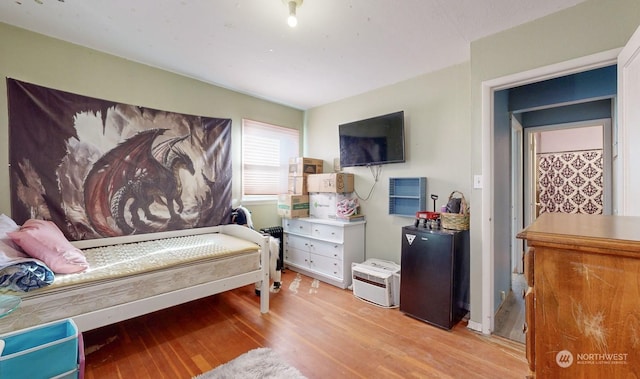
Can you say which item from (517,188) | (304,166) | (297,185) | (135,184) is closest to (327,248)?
(297,185)

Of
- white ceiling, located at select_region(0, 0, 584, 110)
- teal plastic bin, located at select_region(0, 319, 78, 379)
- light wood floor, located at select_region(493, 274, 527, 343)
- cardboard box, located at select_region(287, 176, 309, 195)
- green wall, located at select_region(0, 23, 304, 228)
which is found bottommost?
light wood floor, located at select_region(493, 274, 527, 343)

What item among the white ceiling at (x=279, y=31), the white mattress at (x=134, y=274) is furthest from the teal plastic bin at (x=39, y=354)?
the white ceiling at (x=279, y=31)

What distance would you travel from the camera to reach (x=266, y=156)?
12.6 feet

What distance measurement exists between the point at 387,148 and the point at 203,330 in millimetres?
2631

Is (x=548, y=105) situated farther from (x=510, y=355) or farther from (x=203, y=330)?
(x=203, y=330)

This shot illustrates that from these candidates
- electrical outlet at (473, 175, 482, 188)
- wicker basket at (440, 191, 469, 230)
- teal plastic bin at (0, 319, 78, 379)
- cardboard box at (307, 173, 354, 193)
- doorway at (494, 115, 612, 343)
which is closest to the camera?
teal plastic bin at (0, 319, 78, 379)

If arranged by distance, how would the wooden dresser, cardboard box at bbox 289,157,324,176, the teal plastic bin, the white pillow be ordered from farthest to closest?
cardboard box at bbox 289,157,324,176
the white pillow
the teal plastic bin
the wooden dresser

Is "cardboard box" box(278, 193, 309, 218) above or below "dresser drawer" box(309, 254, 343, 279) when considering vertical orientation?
above

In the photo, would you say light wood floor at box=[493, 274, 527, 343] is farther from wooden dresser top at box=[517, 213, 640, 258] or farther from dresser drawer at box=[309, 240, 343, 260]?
wooden dresser top at box=[517, 213, 640, 258]

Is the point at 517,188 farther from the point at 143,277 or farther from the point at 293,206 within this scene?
the point at 143,277

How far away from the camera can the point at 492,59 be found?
2166 millimetres

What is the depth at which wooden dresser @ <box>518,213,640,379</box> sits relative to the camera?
1.74ft

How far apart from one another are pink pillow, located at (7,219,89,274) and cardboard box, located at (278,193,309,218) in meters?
2.20

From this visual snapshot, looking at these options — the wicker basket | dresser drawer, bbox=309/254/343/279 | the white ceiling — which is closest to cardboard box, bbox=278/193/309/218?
dresser drawer, bbox=309/254/343/279
